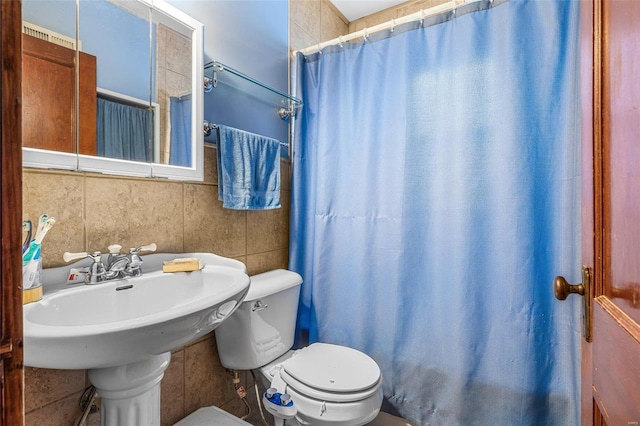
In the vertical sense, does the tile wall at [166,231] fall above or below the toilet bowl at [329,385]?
above

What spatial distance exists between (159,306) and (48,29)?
83 centimetres

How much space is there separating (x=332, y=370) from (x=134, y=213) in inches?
37.3

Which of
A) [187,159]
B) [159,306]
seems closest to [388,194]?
[187,159]

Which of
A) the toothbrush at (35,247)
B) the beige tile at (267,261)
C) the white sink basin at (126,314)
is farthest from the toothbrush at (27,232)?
the beige tile at (267,261)

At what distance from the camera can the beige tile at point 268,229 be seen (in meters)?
1.53

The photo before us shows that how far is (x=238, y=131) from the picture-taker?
136cm

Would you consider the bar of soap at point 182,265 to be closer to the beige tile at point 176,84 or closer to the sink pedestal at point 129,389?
the sink pedestal at point 129,389

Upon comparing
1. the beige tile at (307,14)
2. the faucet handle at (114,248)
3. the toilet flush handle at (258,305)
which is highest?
the beige tile at (307,14)

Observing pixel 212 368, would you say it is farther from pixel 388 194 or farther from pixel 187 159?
pixel 388 194

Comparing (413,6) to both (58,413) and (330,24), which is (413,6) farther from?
(58,413)

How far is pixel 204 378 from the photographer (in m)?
1.30

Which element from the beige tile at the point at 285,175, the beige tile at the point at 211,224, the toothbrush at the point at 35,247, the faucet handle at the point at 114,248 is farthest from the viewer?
the beige tile at the point at 285,175

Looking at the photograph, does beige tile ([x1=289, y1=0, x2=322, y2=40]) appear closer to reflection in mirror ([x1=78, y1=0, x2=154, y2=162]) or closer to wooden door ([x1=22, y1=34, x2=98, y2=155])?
reflection in mirror ([x1=78, y1=0, x2=154, y2=162])

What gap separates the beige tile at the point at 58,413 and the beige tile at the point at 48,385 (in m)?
0.01
